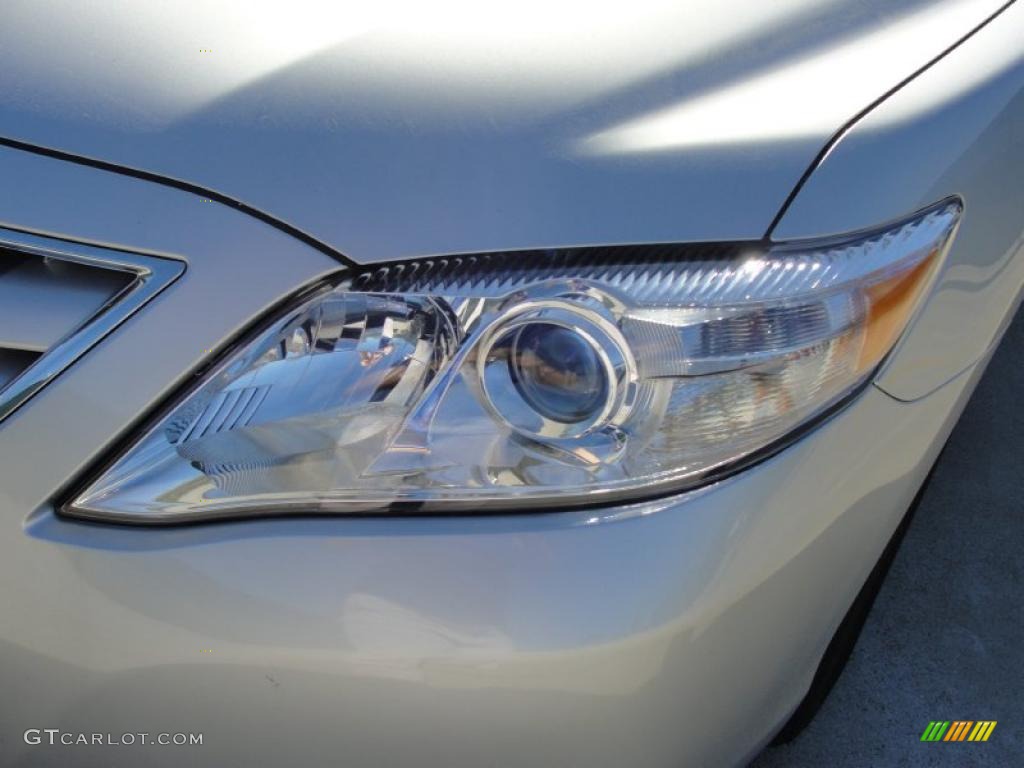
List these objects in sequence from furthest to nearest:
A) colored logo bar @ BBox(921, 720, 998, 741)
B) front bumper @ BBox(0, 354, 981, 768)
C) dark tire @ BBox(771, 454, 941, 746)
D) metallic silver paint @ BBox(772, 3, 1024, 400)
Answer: colored logo bar @ BBox(921, 720, 998, 741) < dark tire @ BBox(771, 454, 941, 746) < metallic silver paint @ BBox(772, 3, 1024, 400) < front bumper @ BBox(0, 354, 981, 768)

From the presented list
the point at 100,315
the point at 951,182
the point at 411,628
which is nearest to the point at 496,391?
the point at 411,628

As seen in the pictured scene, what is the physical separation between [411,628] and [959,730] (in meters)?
1.43

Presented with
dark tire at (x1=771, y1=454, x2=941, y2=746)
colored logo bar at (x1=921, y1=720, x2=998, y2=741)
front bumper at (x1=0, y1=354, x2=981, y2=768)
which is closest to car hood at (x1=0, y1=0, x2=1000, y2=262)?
front bumper at (x1=0, y1=354, x2=981, y2=768)

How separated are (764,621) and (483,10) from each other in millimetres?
803

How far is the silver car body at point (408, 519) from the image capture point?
106 cm

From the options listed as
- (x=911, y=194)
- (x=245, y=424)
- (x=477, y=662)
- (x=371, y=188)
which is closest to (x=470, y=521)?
(x=477, y=662)

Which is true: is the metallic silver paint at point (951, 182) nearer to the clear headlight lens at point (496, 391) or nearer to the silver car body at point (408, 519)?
the silver car body at point (408, 519)

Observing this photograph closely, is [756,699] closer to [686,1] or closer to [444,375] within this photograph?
[444,375]

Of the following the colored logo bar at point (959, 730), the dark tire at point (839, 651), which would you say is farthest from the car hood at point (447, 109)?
the colored logo bar at point (959, 730)

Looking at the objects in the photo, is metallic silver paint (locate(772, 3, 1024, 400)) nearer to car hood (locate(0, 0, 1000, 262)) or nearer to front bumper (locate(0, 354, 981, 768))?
car hood (locate(0, 0, 1000, 262))

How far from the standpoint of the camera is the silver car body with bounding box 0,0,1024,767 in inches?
41.7

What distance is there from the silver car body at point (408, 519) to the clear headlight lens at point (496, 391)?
0.03 m

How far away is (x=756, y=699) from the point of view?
1.19 m

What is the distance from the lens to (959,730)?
6.63 feet
